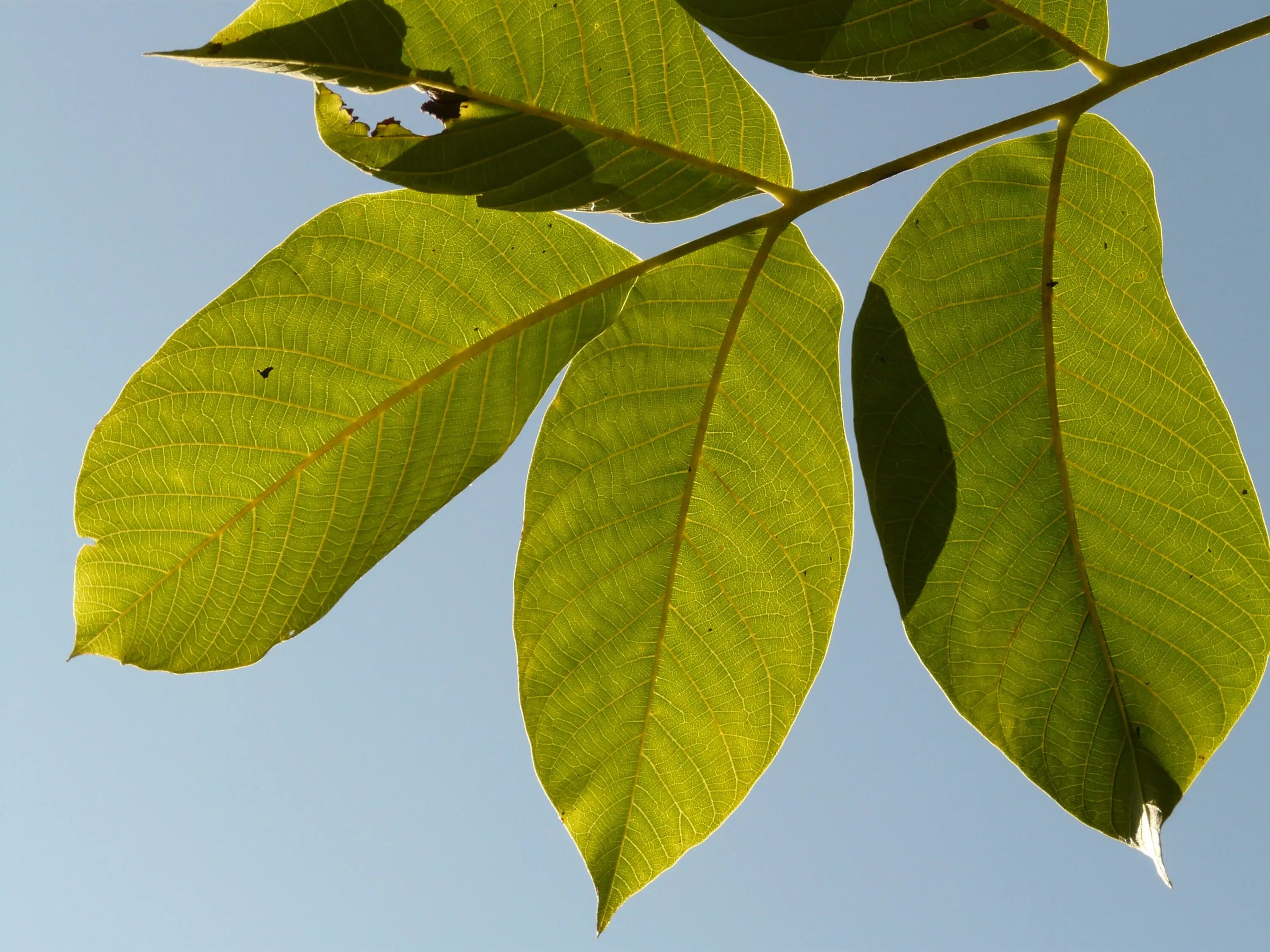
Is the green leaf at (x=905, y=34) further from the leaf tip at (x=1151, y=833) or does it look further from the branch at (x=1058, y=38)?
the leaf tip at (x=1151, y=833)

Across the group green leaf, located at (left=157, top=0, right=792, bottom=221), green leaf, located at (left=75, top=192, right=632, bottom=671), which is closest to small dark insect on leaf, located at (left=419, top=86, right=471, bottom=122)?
green leaf, located at (left=157, top=0, right=792, bottom=221)

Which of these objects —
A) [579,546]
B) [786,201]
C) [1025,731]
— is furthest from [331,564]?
[1025,731]

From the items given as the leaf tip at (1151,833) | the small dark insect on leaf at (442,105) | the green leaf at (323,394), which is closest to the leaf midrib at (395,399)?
the green leaf at (323,394)

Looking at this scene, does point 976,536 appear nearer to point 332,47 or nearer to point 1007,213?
point 1007,213

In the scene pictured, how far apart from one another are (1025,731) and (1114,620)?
0.63ft

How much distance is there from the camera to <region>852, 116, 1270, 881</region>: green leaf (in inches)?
47.7

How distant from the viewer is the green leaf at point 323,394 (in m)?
1.26

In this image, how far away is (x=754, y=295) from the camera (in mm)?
1272

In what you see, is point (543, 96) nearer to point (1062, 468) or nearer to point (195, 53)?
point (195, 53)

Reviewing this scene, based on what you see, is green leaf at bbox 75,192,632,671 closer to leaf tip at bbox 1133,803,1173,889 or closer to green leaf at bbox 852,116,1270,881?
green leaf at bbox 852,116,1270,881

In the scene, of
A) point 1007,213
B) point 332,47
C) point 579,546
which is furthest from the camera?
point 579,546

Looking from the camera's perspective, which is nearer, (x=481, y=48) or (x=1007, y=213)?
(x=481, y=48)

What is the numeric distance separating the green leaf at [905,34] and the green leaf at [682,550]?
23 centimetres

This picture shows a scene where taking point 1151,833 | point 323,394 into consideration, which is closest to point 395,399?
point 323,394
